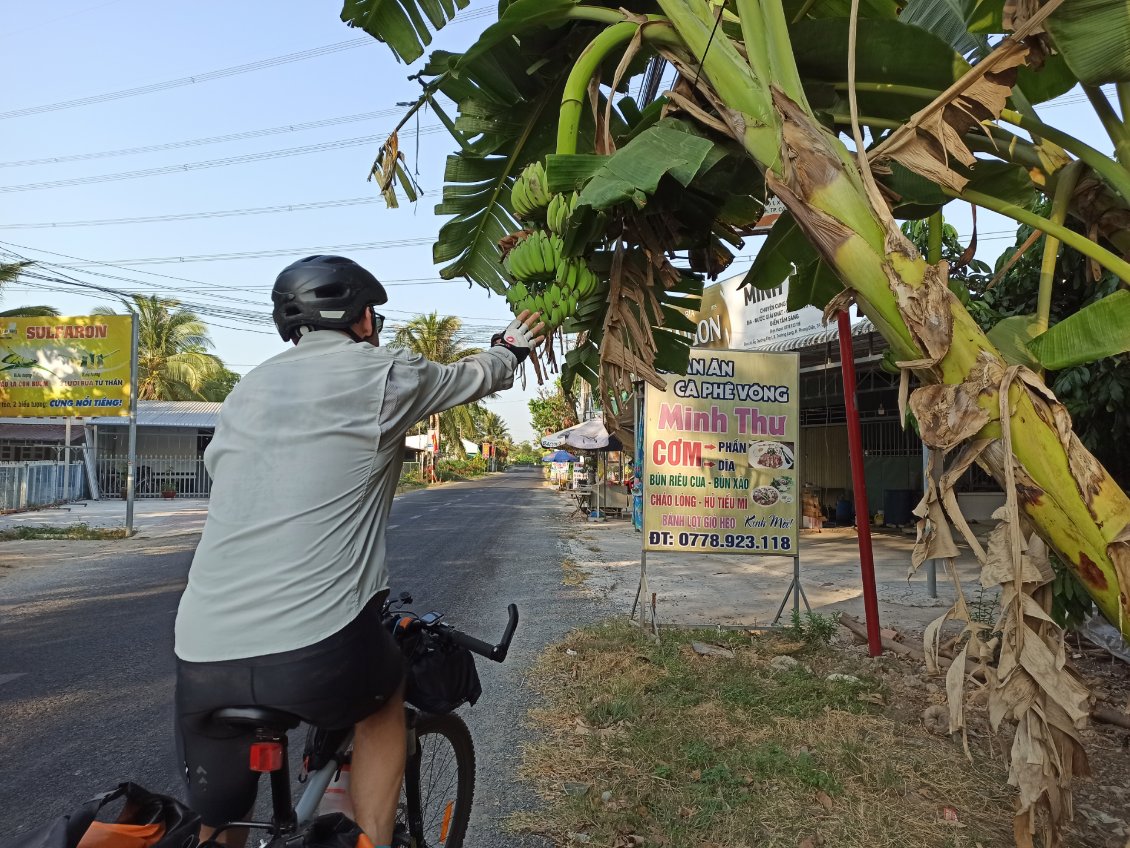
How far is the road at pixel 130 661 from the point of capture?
3.70 meters

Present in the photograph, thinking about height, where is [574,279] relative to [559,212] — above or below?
below

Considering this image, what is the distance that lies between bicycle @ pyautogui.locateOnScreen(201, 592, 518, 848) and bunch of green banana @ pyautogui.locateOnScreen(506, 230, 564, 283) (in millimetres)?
1141

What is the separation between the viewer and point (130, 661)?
5.91 m

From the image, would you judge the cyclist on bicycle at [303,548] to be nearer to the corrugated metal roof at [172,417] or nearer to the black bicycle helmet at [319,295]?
the black bicycle helmet at [319,295]

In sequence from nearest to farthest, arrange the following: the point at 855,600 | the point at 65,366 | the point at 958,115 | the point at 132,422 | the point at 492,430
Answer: the point at 958,115
the point at 855,600
the point at 132,422
the point at 65,366
the point at 492,430

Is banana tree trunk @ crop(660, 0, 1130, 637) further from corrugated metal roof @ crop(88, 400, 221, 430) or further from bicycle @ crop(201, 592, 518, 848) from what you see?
corrugated metal roof @ crop(88, 400, 221, 430)

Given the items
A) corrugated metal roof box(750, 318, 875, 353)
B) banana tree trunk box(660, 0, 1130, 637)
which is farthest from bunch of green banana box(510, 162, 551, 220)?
corrugated metal roof box(750, 318, 875, 353)

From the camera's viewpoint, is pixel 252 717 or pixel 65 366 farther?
pixel 65 366

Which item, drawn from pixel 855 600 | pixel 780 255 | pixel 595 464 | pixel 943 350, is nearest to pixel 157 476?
pixel 595 464

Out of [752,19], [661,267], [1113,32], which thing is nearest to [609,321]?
[661,267]

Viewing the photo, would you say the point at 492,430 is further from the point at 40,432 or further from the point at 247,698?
the point at 247,698

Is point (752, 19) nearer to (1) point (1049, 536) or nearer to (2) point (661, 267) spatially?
(2) point (661, 267)

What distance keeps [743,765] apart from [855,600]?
18.1ft

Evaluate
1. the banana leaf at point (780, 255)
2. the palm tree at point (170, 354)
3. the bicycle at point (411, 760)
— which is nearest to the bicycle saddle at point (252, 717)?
the bicycle at point (411, 760)
